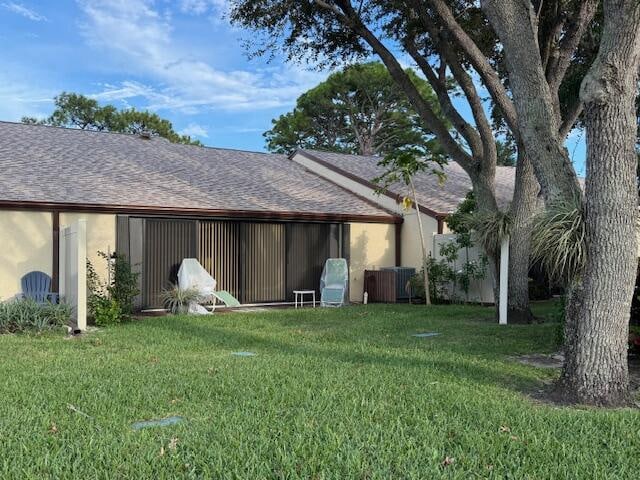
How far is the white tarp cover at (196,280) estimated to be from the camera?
12.8 metres

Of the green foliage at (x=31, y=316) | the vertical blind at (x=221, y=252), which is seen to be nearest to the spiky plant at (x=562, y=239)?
the green foliage at (x=31, y=316)

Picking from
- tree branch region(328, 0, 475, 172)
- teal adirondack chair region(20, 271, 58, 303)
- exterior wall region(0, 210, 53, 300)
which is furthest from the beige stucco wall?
tree branch region(328, 0, 475, 172)

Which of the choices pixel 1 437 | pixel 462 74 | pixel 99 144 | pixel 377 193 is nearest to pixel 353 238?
pixel 377 193

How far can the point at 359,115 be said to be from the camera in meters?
32.6

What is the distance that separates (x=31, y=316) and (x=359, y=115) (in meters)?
25.6

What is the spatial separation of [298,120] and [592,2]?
24560mm

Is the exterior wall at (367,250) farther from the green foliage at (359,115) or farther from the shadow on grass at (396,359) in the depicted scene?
the green foliage at (359,115)

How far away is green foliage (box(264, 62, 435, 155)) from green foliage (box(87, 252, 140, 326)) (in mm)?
22220

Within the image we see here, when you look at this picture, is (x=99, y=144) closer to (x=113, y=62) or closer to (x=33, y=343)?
(x=113, y=62)

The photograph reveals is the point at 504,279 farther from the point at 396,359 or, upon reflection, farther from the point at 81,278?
the point at 81,278

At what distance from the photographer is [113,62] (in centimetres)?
2014

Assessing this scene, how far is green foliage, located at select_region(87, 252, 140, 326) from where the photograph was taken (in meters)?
10.6

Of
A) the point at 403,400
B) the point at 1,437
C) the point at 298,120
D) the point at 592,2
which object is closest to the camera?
the point at 1,437

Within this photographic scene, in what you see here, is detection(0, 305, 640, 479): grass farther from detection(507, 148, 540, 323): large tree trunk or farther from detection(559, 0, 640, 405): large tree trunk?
detection(507, 148, 540, 323): large tree trunk
